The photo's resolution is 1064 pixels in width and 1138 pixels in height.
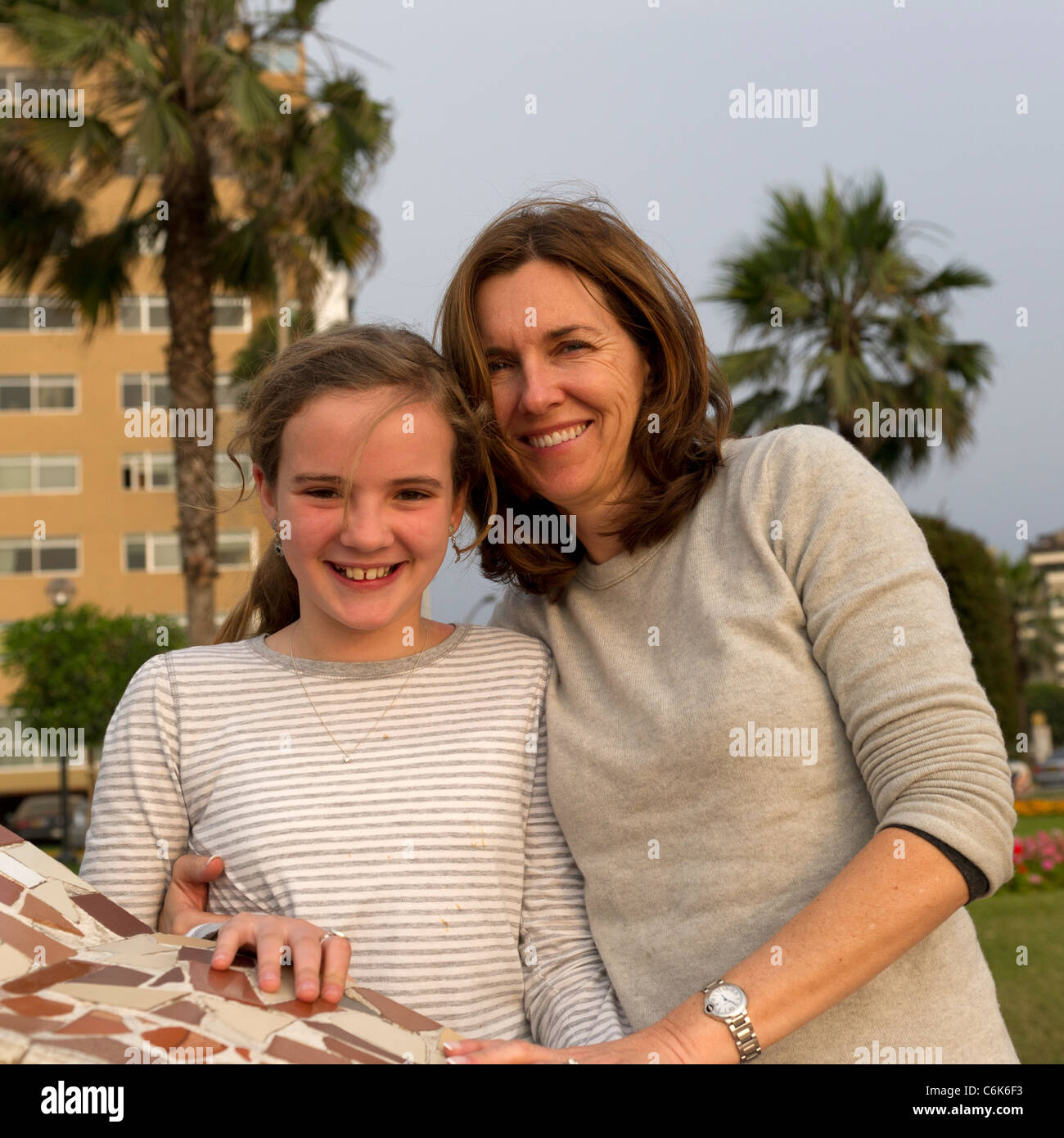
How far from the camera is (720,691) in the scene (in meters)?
1.90

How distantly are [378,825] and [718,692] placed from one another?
0.59 metres

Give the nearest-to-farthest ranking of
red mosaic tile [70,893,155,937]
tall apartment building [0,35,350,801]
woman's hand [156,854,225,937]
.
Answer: red mosaic tile [70,893,155,937] → woman's hand [156,854,225,937] → tall apartment building [0,35,350,801]

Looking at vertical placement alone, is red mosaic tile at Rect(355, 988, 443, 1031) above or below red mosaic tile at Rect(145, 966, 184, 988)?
below

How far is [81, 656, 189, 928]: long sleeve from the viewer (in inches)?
76.4

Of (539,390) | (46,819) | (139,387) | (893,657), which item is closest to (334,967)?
(893,657)

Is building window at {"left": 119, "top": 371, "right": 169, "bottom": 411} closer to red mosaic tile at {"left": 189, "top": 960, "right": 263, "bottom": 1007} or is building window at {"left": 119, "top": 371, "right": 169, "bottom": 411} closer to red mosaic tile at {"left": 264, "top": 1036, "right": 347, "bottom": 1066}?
red mosaic tile at {"left": 189, "top": 960, "right": 263, "bottom": 1007}

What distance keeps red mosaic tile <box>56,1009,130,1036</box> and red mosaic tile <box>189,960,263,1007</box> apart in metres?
0.14

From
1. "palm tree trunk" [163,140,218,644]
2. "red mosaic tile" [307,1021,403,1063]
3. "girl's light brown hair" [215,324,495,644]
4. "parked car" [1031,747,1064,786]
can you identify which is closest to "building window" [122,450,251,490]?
"palm tree trunk" [163,140,218,644]

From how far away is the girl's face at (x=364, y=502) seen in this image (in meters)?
1.93

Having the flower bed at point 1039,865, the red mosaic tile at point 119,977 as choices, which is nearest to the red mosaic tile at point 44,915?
the red mosaic tile at point 119,977

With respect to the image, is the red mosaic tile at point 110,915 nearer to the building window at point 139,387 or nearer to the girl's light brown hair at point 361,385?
the girl's light brown hair at point 361,385

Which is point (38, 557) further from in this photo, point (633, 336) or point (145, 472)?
point (633, 336)
